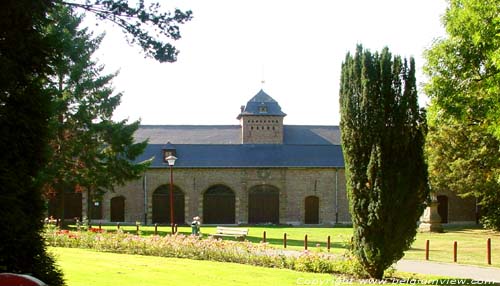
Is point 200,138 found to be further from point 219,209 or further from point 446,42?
point 446,42

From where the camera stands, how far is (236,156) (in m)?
43.4

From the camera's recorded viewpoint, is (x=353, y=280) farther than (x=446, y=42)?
No

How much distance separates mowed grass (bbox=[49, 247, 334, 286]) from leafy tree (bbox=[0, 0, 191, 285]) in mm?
3933

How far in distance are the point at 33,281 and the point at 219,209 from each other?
3874 centimetres

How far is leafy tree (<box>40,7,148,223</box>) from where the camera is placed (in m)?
29.7

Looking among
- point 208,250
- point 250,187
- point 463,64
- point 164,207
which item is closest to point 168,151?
point 164,207

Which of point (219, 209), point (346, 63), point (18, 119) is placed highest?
point (346, 63)

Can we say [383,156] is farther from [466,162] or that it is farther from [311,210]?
[311,210]

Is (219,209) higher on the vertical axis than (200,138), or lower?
lower

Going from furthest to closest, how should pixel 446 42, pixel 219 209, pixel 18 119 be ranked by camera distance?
1. pixel 219 209
2. pixel 446 42
3. pixel 18 119

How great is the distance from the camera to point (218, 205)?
1671 inches

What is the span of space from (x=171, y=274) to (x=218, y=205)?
98.6 ft

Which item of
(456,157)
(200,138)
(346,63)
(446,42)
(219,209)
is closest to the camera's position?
(346,63)

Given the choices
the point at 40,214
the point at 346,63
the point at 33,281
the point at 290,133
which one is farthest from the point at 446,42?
the point at 290,133
